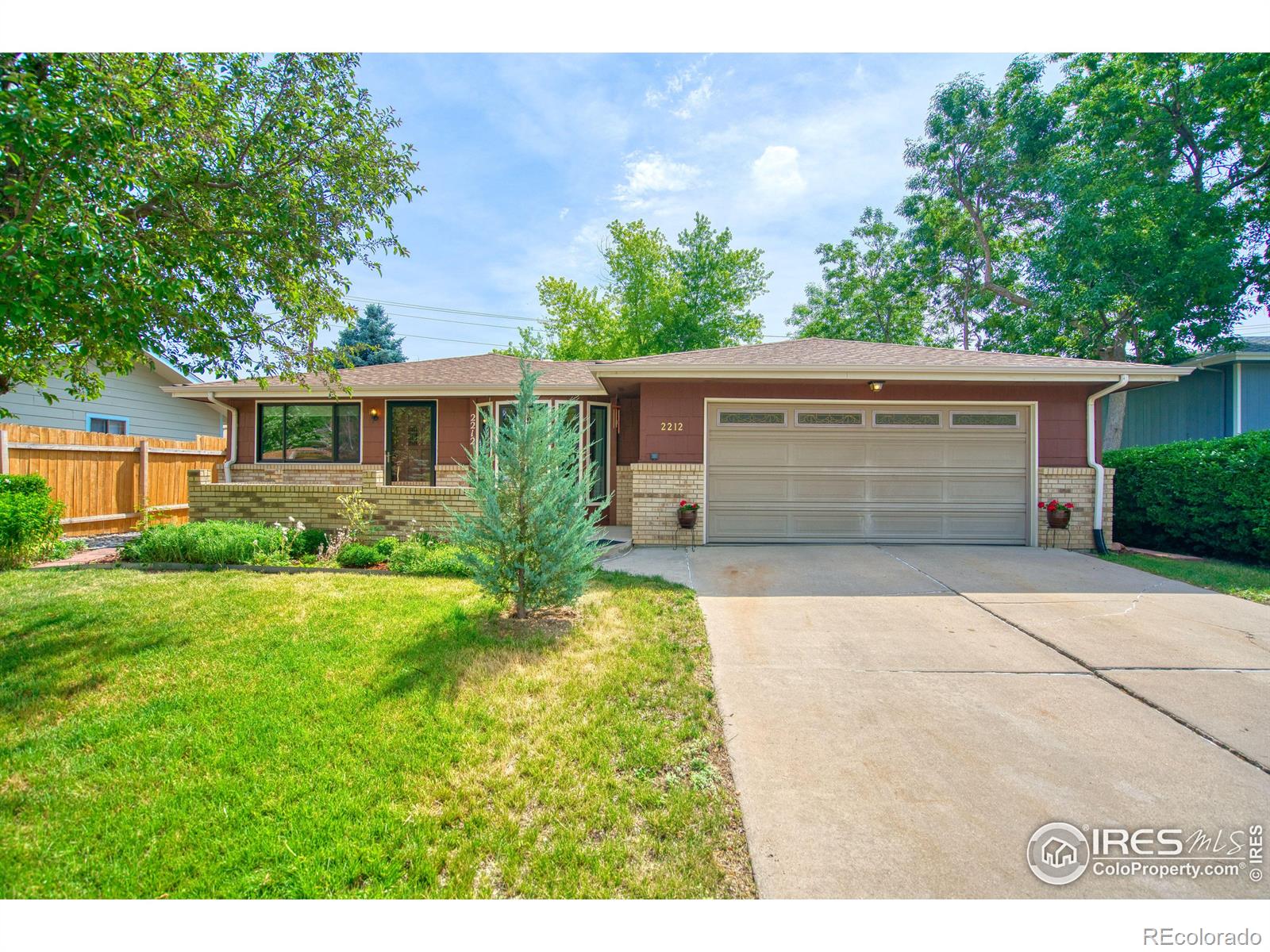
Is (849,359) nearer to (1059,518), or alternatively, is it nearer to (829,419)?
(829,419)

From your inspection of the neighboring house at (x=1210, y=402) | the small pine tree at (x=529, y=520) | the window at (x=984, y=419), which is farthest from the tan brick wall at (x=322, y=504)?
the neighboring house at (x=1210, y=402)

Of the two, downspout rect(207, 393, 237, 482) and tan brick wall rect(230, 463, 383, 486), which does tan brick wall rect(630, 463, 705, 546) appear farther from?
downspout rect(207, 393, 237, 482)

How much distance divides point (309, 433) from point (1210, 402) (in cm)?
2075

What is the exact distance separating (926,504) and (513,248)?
42.1 feet

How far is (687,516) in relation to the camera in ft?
27.0

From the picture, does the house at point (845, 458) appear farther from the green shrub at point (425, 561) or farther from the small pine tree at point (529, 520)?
the small pine tree at point (529, 520)

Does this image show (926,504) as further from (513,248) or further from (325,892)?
(513,248)

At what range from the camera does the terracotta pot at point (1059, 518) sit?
27.2 feet

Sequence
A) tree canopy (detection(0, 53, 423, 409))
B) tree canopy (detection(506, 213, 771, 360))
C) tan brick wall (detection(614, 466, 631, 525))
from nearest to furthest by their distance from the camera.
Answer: tree canopy (detection(0, 53, 423, 409))
tan brick wall (detection(614, 466, 631, 525))
tree canopy (detection(506, 213, 771, 360))

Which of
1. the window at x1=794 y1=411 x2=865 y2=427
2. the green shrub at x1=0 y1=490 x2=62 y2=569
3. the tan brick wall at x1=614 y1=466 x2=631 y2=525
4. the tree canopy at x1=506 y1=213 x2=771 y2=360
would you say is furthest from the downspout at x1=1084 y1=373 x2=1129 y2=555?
the tree canopy at x1=506 y1=213 x2=771 y2=360

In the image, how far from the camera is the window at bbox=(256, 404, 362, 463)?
10.6 m

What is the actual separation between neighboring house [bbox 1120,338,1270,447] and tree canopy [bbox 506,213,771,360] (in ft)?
48.6

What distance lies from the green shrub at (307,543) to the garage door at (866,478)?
5934mm
